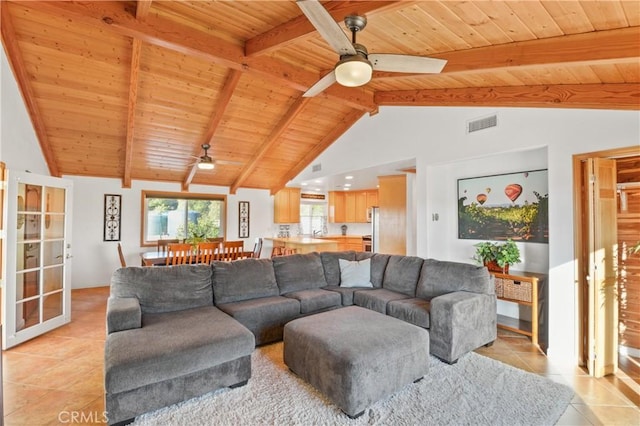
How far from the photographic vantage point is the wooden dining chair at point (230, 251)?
4.91 meters

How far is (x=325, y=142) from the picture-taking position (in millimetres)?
6355

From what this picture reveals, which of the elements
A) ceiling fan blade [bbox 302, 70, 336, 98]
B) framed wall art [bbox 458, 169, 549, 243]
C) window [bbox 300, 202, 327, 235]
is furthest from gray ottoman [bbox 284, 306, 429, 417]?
window [bbox 300, 202, 327, 235]

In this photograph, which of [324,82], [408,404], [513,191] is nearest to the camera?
[408,404]

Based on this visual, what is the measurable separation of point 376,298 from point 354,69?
2453mm

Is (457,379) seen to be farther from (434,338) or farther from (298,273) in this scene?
(298,273)

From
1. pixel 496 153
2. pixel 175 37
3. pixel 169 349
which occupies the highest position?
pixel 175 37

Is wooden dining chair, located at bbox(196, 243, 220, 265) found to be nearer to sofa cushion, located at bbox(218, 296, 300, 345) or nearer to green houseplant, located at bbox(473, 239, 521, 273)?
sofa cushion, located at bbox(218, 296, 300, 345)

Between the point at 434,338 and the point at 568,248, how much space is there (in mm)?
1606

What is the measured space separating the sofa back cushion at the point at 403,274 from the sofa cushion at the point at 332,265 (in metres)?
0.63

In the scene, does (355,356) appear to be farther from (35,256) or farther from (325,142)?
(325,142)

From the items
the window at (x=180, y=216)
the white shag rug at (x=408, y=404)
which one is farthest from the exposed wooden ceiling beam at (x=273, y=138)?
the white shag rug at (x=408, y=404)

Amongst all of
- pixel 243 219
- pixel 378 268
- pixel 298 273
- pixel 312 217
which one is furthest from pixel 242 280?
pixel 312 217

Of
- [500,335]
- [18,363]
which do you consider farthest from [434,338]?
[18,363]

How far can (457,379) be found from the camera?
259cm
